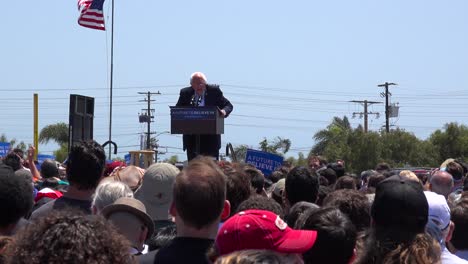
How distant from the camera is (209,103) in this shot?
1116cm

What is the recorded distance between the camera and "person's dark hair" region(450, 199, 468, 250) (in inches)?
218

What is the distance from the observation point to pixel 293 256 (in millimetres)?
3492

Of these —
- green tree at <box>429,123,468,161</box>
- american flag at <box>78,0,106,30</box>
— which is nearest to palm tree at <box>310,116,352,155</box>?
green tree at <box>429,123,468,161</box>

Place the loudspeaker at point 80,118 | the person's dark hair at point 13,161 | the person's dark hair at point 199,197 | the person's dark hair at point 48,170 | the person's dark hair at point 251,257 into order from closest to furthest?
the person's dark hair at point 251,257, the person's dark hair at point 199,197, the person's dark hair at point 48,170, the person's dark hair at point 13,161, the loudspeaker at point 80,118

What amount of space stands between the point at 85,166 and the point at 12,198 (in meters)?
1.18

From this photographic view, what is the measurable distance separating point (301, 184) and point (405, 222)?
279 centimetres

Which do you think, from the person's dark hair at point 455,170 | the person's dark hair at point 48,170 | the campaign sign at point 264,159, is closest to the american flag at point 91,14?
the campaign sign at point 264,159

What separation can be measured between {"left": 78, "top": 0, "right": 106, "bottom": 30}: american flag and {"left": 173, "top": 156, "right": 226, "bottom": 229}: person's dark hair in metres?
18.5

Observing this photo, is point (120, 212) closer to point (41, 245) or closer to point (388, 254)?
point (388, 254)

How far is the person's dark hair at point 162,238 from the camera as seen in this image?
4864 mm

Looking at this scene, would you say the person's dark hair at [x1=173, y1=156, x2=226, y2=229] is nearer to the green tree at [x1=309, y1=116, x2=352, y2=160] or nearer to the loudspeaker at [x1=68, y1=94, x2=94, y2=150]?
the loudspeaker at [x1=68, y1=94, x2=94, y2=150]

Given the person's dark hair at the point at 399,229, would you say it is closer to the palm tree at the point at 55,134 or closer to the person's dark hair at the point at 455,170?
the person's dark hair at the point at 455,170

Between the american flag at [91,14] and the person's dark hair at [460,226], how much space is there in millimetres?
17614

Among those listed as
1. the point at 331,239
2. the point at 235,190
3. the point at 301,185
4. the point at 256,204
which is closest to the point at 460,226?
the point at 256,204
